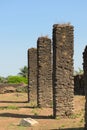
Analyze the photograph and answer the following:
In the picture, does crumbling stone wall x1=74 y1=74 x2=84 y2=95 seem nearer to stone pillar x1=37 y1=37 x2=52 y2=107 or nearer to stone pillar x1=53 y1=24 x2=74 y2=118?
stone pillar x1=37 y1=37 x2=52 y2=107

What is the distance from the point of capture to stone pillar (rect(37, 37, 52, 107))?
23.8 metres

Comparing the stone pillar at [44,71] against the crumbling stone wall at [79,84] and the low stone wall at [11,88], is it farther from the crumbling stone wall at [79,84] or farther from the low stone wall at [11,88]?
the low stone wall at [11,88]

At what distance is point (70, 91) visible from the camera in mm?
18688

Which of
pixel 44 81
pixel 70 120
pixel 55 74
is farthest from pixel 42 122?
pixel 44 81

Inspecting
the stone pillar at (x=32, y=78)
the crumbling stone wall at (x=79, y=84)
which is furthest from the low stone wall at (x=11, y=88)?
the stone pillar at (x=32, y=78)

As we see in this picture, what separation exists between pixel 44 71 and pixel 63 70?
538 cm

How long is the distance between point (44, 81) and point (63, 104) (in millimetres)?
5399

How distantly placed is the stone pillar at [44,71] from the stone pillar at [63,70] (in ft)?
16.5

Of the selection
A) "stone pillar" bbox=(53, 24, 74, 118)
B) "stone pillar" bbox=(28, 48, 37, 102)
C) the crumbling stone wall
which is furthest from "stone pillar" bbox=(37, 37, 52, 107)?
the crumbling stone wall

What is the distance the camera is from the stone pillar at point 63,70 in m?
18.6

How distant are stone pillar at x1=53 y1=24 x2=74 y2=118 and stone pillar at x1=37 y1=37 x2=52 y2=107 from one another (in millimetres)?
5042

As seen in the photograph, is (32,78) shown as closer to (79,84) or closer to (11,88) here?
(79,84)

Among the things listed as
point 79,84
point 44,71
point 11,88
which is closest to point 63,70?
point 44,71

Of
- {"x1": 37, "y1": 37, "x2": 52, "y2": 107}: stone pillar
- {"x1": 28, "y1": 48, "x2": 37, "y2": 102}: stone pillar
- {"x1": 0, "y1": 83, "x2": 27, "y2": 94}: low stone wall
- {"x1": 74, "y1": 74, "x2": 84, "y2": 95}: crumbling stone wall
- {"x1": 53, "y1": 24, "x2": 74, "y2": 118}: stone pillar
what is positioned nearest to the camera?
{"x1": 53, "y1": 24, "x2": 74, "y2": 118}: stone pillar
